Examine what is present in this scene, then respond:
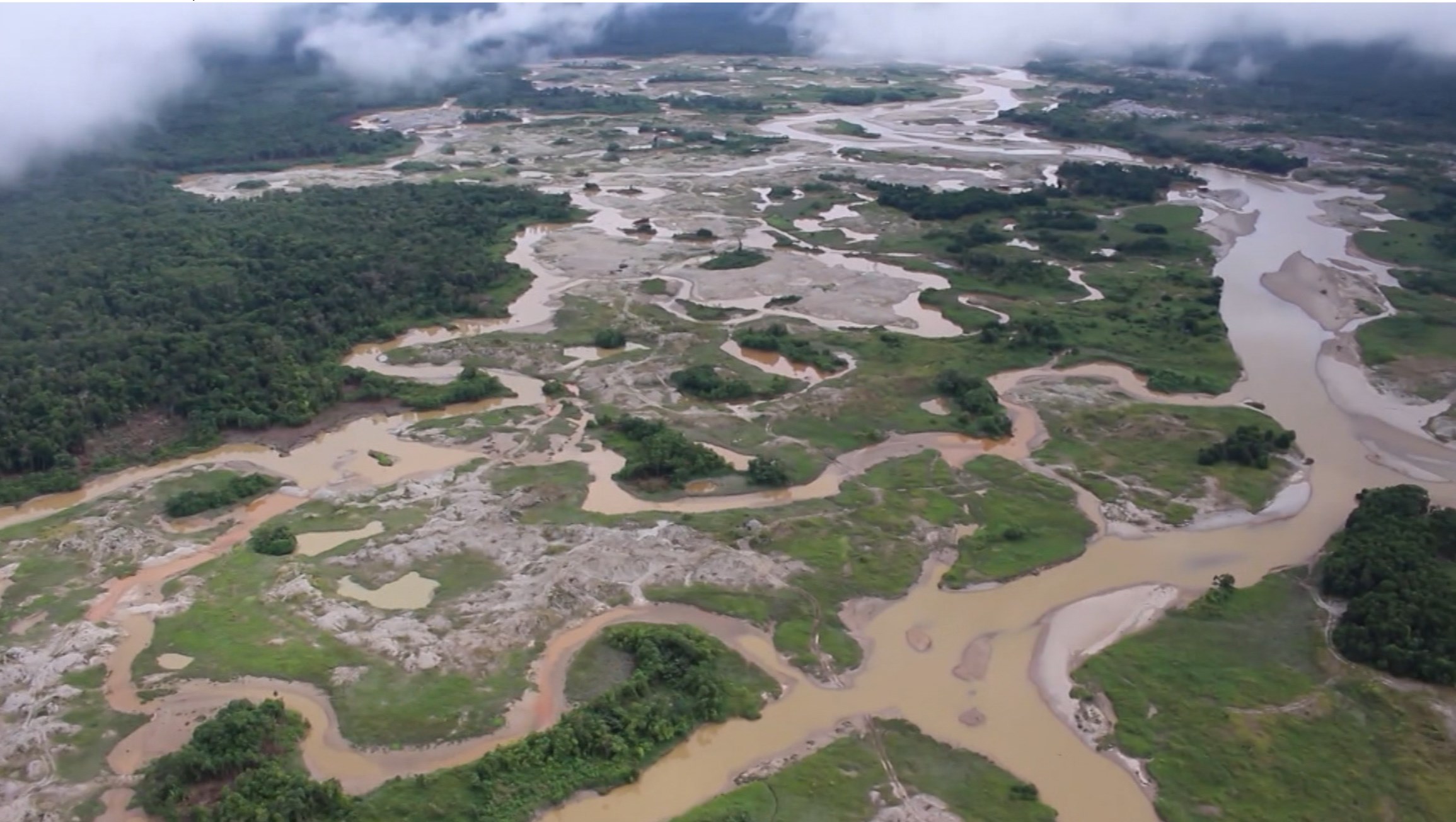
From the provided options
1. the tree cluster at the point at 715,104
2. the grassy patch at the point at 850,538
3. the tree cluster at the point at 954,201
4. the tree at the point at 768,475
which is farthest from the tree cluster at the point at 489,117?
the grassy patch at the point at 850,538

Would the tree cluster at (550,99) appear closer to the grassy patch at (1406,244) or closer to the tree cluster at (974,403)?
the grassy patch at (1406,244)

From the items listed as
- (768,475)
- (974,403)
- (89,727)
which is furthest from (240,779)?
(974,403)

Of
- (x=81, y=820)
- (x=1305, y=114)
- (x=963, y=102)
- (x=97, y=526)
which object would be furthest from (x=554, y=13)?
(x=81, y=820)

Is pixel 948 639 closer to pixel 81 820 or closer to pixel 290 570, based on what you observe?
pixel 290 570

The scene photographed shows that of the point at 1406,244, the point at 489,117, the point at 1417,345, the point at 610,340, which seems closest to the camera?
the point at 610,340

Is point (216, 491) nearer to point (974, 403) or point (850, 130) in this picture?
point (974, 403)

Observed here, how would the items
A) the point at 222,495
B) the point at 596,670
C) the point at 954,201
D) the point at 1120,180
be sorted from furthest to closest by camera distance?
the point at 1120,180 < the point at 954,201 < the point at 222,495 < the point at 596,670
